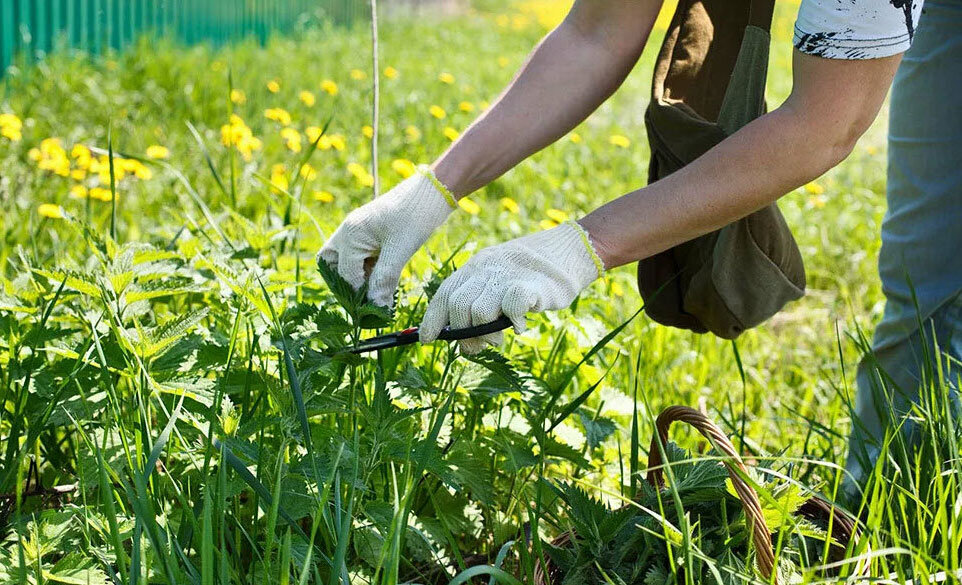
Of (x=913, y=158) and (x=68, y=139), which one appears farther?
(x=68, y=139)

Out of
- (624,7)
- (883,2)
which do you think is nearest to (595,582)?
(883,2)

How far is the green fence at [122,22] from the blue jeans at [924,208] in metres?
2.90

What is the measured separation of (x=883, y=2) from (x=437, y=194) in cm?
76

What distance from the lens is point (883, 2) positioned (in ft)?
4.41

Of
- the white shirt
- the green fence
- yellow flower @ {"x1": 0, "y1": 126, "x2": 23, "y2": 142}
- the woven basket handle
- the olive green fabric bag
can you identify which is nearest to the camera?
the woven basket handle

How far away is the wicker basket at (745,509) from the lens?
121 centimetres

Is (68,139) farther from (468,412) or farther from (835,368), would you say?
(835,368)

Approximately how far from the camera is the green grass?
4.24 ft

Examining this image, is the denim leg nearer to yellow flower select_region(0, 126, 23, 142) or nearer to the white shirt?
the white shirt

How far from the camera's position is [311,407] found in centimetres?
143

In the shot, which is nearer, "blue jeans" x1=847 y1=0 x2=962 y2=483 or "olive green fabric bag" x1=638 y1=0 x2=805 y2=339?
"olive green fabric bag" x1=638 y1=0 x2=805 y2=339

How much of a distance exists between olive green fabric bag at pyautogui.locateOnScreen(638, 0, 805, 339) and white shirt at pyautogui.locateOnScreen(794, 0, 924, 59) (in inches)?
9.7

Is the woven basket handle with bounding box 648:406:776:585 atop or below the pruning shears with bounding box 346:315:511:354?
below

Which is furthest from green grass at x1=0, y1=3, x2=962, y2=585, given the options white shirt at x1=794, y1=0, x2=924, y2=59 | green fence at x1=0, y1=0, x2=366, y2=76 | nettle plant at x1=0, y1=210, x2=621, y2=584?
green fence at x1=0, y1=0, x2=366, y2=76
